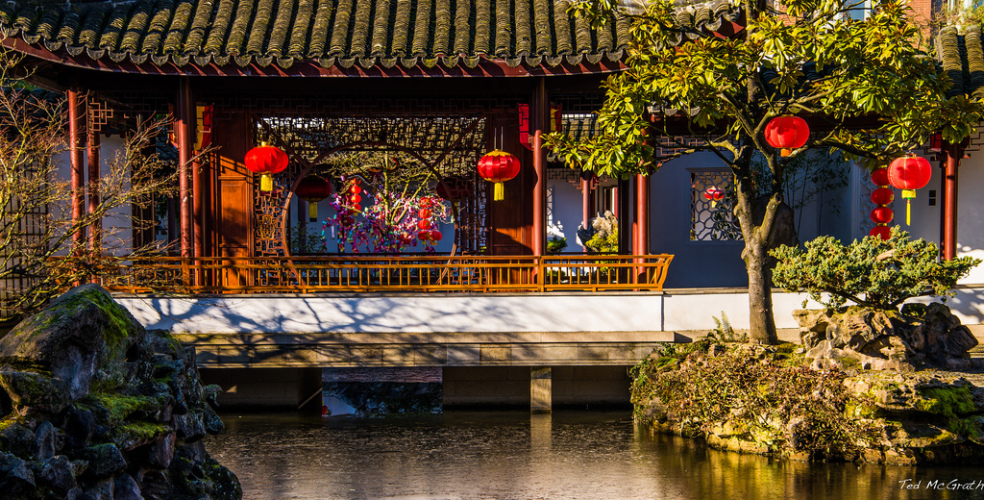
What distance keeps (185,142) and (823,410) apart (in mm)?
6943

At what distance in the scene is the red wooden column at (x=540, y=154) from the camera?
970 centimetres

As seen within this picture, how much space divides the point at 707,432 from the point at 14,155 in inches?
276

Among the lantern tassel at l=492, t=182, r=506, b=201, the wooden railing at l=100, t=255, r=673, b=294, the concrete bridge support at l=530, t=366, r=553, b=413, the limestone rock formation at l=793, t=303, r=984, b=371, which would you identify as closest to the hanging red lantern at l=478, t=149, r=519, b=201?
the lantern tassel at l=492, t=182, r=506, b=201

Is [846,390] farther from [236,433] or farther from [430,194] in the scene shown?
[430,194]

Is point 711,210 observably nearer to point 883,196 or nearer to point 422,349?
point 883,196

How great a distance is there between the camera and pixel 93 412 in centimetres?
435

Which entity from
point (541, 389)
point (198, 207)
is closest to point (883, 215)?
point (541, 389)

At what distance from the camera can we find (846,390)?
25.2ft

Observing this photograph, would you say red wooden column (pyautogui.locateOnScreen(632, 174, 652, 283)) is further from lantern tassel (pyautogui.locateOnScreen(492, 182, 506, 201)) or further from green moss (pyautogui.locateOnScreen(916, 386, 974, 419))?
green moss (pyautogui.locateOnScreen(916, 386, 974, 419))

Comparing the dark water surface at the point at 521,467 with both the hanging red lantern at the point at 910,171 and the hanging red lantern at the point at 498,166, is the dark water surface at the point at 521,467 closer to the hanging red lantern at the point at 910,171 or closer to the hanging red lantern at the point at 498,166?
the hanging red lantern at the point at 498,166

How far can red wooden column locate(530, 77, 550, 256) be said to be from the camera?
9.70 meters

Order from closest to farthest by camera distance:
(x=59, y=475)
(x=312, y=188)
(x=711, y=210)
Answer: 1. (x=59, y=475)
2. (x=312, y=188)
3. (x=711, y=210)

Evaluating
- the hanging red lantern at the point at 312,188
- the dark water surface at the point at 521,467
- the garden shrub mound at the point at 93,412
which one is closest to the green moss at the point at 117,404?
the garden shrub mound at the point at 93,412

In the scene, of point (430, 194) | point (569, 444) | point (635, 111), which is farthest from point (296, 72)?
point (430, 194)
